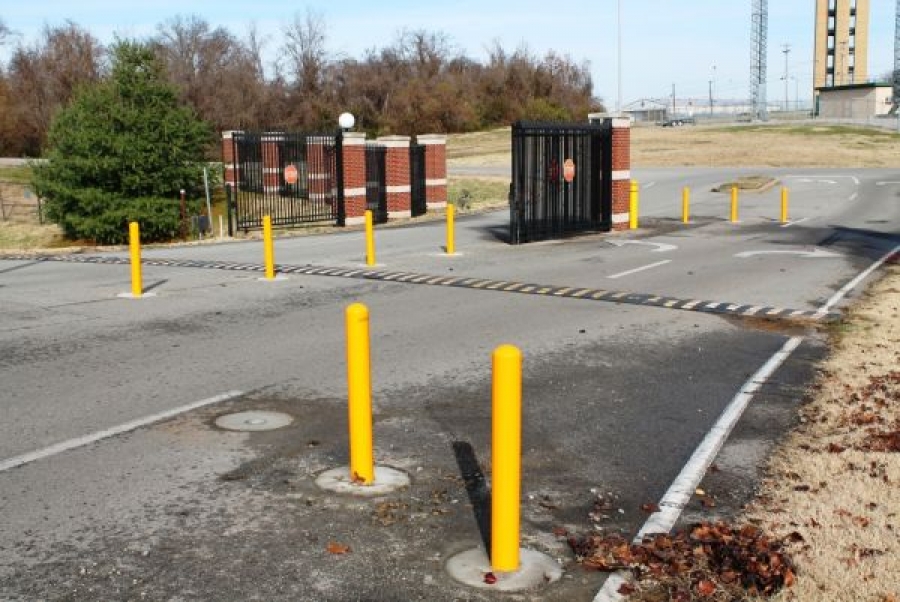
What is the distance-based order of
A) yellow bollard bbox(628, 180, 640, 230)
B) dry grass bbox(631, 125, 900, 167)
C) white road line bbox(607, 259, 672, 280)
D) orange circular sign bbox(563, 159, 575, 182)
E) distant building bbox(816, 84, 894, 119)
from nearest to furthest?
white road line bbox(607, 259, 672, 280)
orange circular sign bbox(563, 159, 575, 182)
yellow bollard bbox(628, 180, 640, 230)
dry grass bbox(631, 125, 900, 167)
distant building bbox(816, 84, 894, 119)

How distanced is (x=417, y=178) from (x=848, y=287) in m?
19.0

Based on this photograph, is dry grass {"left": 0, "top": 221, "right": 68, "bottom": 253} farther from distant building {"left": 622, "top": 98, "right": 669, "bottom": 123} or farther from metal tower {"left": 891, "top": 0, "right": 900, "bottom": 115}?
distant building {"left": 622, "top": 98, "right": 669, "bottom": 123}

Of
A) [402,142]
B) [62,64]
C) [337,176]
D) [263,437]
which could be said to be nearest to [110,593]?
[263,437]

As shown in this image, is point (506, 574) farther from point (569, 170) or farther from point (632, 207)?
point (632, 207)

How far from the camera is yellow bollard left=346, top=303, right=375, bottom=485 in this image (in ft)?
18.1

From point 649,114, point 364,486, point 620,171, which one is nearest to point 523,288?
point 364,486

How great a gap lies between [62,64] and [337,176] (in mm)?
56160

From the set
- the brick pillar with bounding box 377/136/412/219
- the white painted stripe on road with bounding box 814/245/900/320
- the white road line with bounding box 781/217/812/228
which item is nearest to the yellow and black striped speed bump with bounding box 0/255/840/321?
the white painted stripe on road with bounding box 814/245/900/320

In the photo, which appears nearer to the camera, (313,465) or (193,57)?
(313,465)

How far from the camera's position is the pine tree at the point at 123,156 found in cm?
2608

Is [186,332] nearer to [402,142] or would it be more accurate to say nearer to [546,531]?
[546,531]

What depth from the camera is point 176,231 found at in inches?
1072

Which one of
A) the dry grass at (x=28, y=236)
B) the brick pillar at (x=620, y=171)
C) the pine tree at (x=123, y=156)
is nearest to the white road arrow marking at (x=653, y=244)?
the brick pillar at (x=620, y=171)

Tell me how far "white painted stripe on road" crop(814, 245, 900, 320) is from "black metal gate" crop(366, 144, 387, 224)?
15711mm
